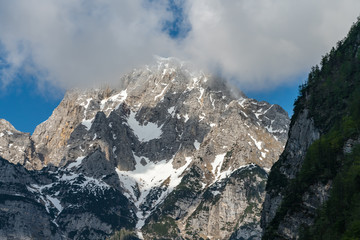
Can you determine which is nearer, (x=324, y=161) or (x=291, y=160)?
(x=324, y=161)

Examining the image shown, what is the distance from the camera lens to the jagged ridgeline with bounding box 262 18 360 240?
100m

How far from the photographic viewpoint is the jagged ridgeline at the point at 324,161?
100 m

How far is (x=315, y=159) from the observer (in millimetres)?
122500

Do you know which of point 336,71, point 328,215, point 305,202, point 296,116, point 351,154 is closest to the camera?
point 328,215

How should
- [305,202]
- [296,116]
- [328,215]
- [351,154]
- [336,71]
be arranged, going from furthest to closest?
[296,116], [336,71], [305,202], [351,154], [328,215]

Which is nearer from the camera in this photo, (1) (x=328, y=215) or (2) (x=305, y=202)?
(1) (x=328, y=215)

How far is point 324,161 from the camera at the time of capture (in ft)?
393

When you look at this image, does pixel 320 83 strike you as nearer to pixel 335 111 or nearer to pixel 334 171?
pixel 335 111

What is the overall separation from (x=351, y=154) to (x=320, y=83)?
2496 inches

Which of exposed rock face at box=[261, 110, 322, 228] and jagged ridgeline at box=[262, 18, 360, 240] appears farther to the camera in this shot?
exposed rock face at box=[261, 110, 322, 228]

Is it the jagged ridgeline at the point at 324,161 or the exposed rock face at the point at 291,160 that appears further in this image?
the exposed rock face at the point at 291,160

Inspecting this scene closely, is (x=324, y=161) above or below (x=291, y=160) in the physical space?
below

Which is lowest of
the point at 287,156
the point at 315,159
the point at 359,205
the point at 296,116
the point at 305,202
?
the point at 359,205

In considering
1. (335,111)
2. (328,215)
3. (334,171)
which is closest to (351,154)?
(334,171)
